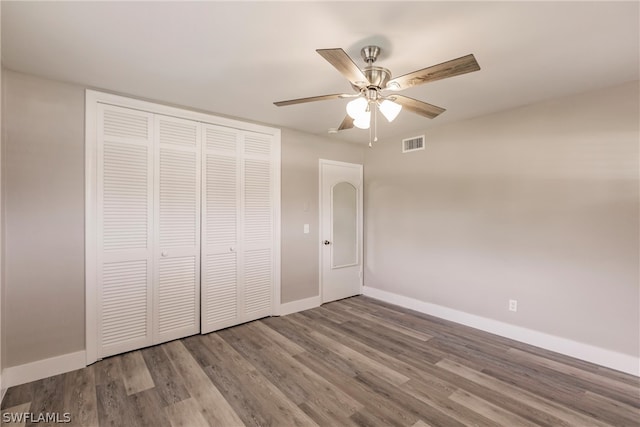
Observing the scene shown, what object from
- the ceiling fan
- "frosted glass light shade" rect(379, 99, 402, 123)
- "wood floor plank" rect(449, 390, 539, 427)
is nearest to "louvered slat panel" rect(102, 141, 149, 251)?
the ceiling fan

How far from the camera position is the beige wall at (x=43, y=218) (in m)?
2.35

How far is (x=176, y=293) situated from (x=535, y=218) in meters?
3.89

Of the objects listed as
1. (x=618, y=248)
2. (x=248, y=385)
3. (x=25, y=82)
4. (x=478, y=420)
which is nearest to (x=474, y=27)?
(x=618, y=248)

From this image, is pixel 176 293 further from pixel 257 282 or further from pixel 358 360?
pixel 358 360

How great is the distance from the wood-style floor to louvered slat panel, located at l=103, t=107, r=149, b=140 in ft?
7.02

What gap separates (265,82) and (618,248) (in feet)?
11.4

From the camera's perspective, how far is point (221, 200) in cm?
345

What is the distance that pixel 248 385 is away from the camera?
2.36m

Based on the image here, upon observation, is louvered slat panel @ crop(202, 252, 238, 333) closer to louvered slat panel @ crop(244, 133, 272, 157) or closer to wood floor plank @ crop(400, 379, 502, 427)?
louvered slat panel @ crop(244, 133, 272, 157)

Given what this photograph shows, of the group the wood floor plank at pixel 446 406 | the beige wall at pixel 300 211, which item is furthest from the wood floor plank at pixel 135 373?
the wood floor plank at pixel 446 406

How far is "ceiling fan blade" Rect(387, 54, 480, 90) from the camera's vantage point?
154cm

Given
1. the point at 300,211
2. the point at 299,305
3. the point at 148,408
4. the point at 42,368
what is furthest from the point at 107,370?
the point at 300,211

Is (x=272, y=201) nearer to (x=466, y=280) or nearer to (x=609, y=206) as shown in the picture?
(x=466, y=280)

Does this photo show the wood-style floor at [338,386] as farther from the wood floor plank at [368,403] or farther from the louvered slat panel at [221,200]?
the louvered slat panel at [221,200]
